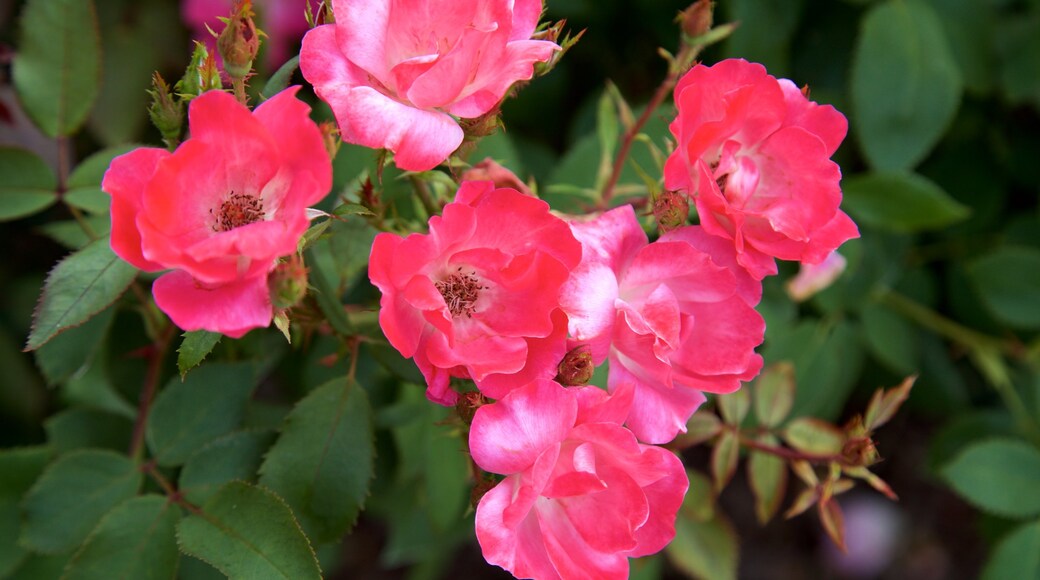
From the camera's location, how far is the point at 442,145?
79cm

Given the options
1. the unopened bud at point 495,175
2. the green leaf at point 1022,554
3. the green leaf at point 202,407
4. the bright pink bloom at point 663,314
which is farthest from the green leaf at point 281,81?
the green leaf at point 1022,554

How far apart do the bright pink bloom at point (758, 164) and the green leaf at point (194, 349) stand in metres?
0.47

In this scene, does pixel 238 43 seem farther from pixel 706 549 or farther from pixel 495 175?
pixel 706 549

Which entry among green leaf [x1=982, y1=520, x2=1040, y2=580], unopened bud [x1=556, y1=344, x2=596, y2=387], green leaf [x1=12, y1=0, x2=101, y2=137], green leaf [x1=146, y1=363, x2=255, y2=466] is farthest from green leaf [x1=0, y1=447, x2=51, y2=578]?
green leaf [x1=982, y1=520, x2=1040, y2=580]

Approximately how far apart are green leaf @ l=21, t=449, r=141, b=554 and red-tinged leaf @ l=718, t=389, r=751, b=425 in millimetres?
823

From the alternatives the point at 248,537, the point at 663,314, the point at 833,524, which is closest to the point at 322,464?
the point at 248,537

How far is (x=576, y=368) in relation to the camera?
0.83 metres

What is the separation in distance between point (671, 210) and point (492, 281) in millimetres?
204

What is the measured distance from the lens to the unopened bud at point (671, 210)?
2.93 ft

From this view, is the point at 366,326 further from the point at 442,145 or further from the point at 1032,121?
the point at 1032,121

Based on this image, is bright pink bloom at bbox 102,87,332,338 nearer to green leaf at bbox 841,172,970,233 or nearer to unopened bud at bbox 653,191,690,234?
unopened bud at bbox 653,191,690,234

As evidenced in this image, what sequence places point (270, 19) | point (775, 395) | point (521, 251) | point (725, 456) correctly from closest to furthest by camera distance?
point (521, 251) < point (725, 456) < point (775, 395) < point (270, 19)

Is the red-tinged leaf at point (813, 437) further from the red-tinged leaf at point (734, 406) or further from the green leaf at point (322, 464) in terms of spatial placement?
the green leaf at point (322, 464)

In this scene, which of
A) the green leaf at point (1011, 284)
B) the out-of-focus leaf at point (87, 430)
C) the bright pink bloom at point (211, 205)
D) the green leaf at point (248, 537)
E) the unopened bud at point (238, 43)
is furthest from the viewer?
the green leaf at point (1011, 284)
